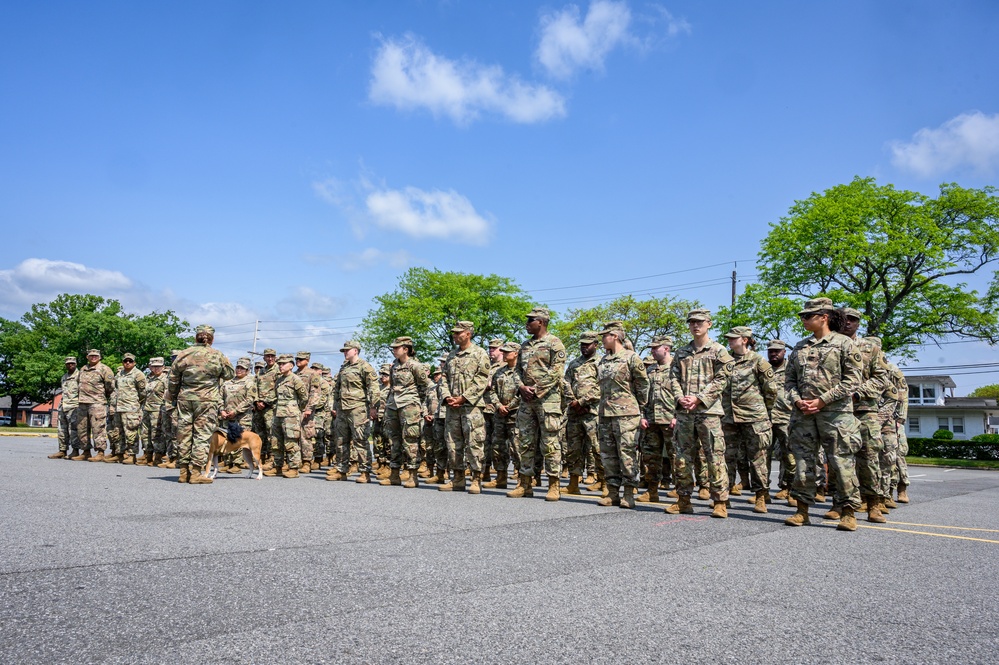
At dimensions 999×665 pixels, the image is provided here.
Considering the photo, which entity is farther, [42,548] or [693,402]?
[693,402]

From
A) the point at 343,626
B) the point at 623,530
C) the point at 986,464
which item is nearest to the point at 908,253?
the point at 986,464

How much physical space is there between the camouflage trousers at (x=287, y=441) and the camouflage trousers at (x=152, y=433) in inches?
135

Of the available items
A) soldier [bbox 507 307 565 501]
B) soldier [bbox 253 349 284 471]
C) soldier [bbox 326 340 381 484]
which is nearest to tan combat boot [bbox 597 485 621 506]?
soldier [bbox 507 307 565 501]

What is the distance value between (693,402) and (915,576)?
10.7 feet

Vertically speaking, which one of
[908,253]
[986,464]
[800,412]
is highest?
[908,253]

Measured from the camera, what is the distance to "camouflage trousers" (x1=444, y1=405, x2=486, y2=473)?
32.1 ft

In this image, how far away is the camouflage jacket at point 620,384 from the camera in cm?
855

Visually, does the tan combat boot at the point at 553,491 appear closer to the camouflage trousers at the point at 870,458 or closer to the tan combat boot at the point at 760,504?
the tan combat boot at the point at 760,504

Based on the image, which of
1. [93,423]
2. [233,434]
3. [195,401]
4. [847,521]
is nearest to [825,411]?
[847,521]

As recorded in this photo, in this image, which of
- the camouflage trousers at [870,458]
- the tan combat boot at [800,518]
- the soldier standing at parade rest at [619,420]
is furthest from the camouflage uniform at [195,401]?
the camouflage trousers at [870,458]

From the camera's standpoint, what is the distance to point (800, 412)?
742cm

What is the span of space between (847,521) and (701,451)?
171 centimetres

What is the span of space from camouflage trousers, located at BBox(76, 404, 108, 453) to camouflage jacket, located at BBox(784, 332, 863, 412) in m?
14.0

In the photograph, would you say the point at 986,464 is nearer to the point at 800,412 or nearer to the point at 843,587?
the point at 800,412
